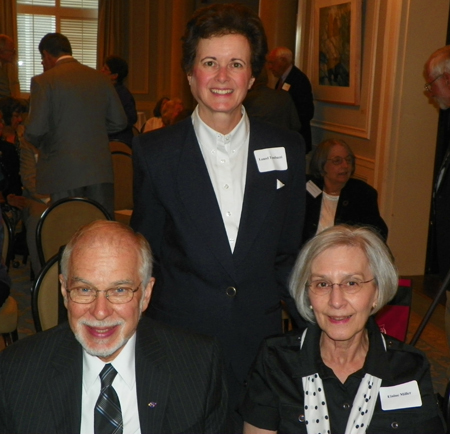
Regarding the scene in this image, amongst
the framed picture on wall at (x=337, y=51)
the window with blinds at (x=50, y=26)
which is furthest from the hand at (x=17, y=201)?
the window with blinds at (x=50, y=26)

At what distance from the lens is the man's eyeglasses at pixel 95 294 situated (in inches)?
66.9

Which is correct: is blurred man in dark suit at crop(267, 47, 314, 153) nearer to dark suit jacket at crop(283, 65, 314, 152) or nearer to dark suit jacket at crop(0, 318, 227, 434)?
dark suit jacket at crop(283, 65, 314, 152)

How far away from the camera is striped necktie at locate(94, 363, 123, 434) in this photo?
5.48 feet

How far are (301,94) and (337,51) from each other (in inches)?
26.9

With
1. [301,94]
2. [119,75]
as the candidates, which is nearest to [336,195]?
[301,94]

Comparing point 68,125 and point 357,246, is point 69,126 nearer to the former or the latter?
point 68,125

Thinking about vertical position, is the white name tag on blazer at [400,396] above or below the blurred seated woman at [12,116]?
below

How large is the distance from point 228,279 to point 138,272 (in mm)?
355

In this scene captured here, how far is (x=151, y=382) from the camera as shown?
173 cm

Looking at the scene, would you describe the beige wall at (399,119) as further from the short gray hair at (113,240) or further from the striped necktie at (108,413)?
the striped necktie at (108,413)

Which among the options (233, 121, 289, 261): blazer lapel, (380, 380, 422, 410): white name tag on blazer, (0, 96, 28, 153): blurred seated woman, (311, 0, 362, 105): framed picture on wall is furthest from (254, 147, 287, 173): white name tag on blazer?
(311, 0, 362, 105): framed picture on wall

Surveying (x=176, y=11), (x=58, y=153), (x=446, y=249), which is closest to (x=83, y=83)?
(x=58, y=153)

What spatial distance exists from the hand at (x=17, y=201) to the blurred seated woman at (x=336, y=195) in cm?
237

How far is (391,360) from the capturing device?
1873 millimetres
